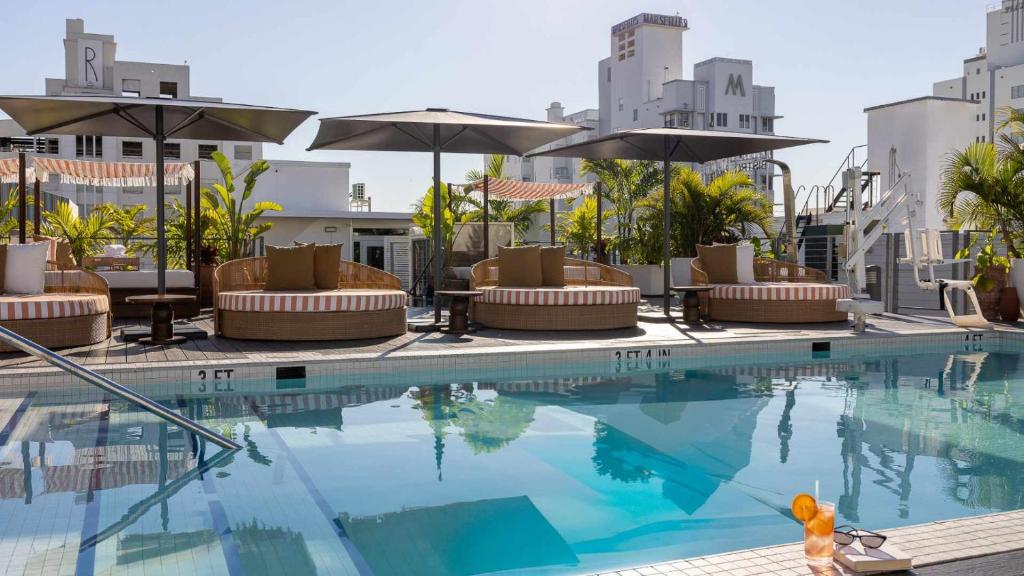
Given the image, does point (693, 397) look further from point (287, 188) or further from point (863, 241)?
point (287, 188)

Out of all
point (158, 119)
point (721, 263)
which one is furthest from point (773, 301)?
point (158, 119)

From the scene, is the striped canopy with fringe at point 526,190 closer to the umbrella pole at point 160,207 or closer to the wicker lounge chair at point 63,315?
the umbrella pole at point 160,207

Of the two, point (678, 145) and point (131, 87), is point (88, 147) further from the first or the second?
point (678, 145)

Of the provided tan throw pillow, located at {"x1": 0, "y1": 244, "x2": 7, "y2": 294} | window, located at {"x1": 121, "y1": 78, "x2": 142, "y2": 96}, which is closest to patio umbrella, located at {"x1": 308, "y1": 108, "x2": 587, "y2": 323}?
tan throw pillow, located at {"x1": 0, "y1": 244, "x2": 7, "y2": 294}

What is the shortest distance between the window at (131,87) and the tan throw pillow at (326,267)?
49539mm

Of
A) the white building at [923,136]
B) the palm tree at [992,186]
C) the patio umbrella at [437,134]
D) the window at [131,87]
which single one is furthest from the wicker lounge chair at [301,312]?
the window at [131,87]

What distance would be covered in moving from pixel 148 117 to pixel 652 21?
5060 centimetres

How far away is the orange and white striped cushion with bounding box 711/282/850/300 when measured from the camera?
11.7 m

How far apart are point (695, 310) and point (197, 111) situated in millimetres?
6614

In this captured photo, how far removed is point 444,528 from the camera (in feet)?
13.4

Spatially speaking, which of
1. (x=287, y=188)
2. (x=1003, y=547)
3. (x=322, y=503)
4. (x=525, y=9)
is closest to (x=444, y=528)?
(x=322, y=503)

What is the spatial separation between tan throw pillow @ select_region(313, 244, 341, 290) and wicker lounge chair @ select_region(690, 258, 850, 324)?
4.94 meters

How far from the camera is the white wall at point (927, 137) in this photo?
2573 centimetres

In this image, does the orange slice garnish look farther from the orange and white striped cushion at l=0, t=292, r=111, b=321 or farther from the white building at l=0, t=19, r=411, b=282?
the white building at l=0, t=19, r=411, b=282
